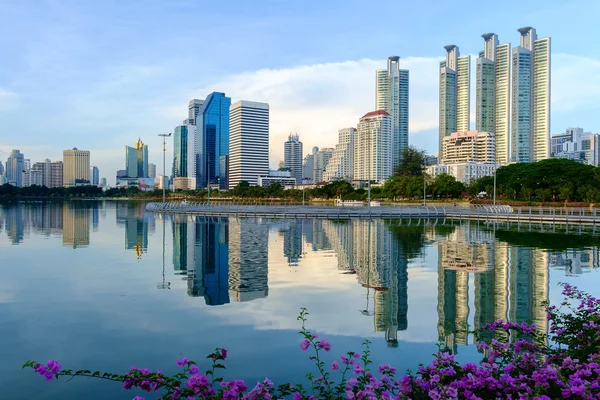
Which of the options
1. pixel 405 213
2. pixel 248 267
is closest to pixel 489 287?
pixel 248 267

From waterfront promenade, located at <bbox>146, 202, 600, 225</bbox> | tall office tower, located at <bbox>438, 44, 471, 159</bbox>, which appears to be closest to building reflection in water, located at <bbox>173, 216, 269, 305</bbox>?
waterfront promenade, located at <bbox>146, 202, 600, 225</bbox>

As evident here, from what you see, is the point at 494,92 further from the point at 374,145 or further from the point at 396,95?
the point at 374,145

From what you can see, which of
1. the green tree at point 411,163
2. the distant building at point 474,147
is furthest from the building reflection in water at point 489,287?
the distant building at point 474,147

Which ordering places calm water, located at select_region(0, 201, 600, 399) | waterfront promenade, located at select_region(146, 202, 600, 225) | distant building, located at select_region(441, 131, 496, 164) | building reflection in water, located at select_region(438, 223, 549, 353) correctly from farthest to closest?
1. distant building, located at select_region(441, 131, 496, 164)
2. waterfront promenade, located at select_region(146, 202, 600, 225)
3. building reflection in water, located at select_region(438, 223, 549, 353)
4. calm water, located at select_region(0, 201, 600, 399)

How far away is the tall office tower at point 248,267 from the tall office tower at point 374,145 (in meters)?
125

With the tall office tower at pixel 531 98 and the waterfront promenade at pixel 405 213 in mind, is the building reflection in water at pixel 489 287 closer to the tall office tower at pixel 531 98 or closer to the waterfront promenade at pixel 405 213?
the waterfront promenade at pixel 405 213

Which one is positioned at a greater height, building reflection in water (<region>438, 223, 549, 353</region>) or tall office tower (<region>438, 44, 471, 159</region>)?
tall office tower (<region>438, 44, 471, 159</region>)

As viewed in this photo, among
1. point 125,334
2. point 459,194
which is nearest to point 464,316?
point 125,334

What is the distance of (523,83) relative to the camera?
137 m

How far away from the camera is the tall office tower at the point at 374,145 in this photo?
151625 mm

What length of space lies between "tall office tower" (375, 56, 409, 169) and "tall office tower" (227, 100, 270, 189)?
4412 centimetres

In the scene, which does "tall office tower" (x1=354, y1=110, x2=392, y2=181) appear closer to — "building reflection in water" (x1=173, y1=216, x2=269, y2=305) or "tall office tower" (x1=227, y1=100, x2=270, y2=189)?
"tall office tower" (x1=227, y1=100, x2=270, y2=189)

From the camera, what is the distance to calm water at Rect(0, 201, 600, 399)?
842 cm

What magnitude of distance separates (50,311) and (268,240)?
56.1ft
